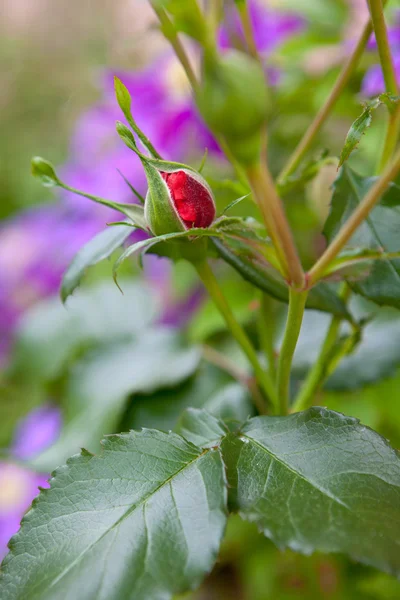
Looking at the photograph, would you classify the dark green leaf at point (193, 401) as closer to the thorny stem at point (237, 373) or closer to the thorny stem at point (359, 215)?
the thorny stem at point (237, 373)

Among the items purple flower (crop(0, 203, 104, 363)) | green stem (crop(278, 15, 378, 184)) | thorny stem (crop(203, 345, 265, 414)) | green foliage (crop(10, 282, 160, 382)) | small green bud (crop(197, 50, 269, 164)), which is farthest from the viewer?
purple flower (crop(0, 203, 104, 363))

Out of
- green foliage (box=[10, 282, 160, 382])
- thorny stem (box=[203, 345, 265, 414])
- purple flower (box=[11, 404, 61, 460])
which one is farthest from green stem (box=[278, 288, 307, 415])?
purple flower (box=[11, 404, 61, 460])

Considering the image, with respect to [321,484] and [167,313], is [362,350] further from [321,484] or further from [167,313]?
[167,313]

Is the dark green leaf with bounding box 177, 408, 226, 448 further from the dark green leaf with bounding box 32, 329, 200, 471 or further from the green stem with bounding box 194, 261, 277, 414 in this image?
the dark green leaf with bounding box 32, 329, 200, 471

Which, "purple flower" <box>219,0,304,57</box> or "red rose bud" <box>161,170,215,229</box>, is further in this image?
"purple flower" <box>219,0,304,57</box>

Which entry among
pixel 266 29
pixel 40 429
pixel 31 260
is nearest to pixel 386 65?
pixel 266 29

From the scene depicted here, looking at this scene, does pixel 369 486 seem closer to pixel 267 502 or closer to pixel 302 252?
pixel 267 502

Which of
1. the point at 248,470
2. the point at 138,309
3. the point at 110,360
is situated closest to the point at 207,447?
the point at 248,470
